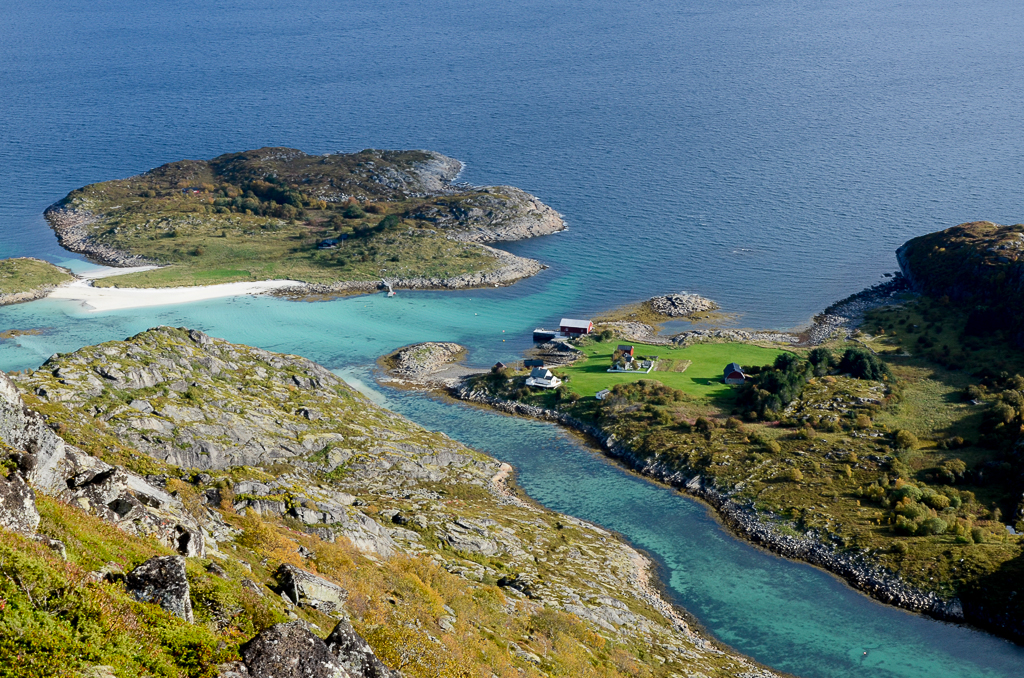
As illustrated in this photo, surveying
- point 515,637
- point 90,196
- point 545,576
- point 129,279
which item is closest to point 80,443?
point 515,637

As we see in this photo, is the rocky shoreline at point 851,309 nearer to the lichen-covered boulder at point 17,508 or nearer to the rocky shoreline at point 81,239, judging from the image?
the lichen-covered boulder at point 17,508

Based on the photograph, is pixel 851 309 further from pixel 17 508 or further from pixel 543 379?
pixel 17 508

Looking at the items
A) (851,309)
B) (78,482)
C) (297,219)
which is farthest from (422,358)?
(78,482)

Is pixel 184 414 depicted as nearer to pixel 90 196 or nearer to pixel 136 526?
pixel 136 526

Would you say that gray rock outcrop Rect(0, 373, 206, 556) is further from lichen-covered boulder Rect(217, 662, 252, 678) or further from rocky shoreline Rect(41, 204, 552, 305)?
rocky shoreline Rect(41, 204, 552, 305)

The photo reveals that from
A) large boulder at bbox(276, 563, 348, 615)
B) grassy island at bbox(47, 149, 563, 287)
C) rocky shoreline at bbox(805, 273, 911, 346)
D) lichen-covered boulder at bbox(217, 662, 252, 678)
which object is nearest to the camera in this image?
lichen-covered boulder at bbox(217, 662, 252, 678)

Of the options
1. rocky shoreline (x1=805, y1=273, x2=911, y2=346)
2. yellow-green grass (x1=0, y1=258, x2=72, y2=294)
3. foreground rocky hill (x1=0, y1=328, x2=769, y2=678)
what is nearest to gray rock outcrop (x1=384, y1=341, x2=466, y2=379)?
foreground rocky hill (x1=0, y1=328, x2=769, y2=678)

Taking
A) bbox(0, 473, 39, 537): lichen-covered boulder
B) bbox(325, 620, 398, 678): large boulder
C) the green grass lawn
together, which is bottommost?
the green grass lawn
